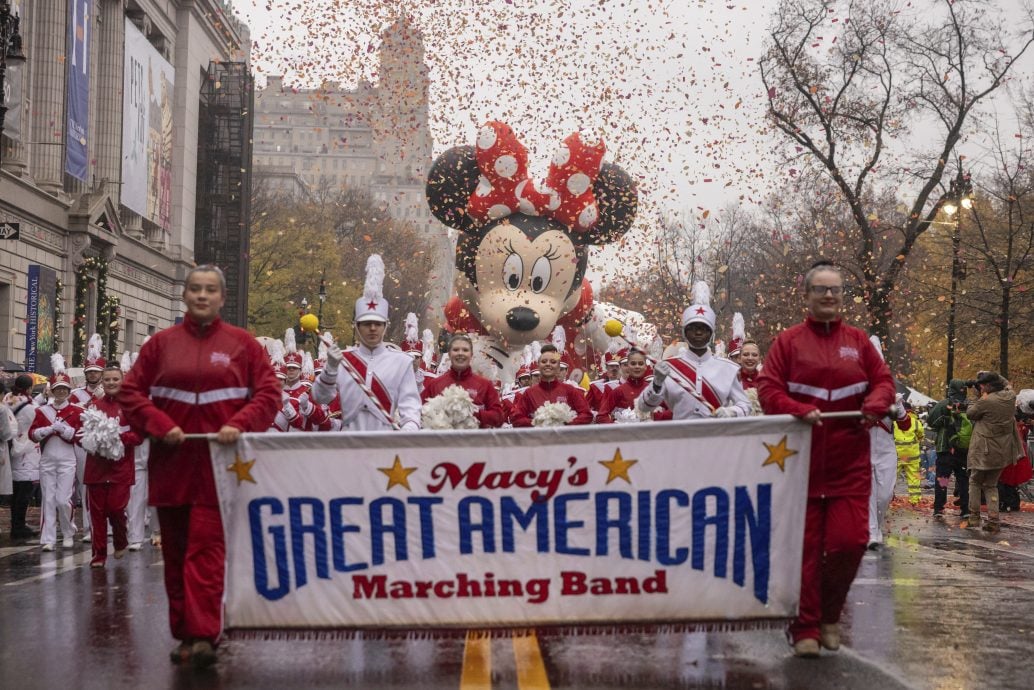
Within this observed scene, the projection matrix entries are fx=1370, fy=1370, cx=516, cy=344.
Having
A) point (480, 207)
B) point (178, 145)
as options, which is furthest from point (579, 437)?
point (178, 145)

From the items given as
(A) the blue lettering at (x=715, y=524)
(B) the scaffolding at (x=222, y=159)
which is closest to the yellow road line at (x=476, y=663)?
(A) the blue lettering at (x=715, y=524)

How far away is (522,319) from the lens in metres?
17.2

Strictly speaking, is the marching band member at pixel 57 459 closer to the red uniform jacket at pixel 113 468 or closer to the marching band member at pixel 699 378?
the red uniform jacket at pixel 113 468

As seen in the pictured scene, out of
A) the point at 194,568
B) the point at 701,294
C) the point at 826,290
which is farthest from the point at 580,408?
the point at 194,568

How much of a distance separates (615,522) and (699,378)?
3439 millimetres

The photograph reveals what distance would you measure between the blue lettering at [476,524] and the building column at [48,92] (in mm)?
32656

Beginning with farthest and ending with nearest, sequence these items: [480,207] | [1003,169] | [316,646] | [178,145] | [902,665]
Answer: [178,145] → [1003,169] → [480,207] → [316,646] → [902,665]

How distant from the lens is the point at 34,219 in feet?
115

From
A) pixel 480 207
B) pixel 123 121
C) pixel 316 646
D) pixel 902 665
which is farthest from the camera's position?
pixel 123 121

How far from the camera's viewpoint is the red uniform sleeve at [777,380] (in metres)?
7.36

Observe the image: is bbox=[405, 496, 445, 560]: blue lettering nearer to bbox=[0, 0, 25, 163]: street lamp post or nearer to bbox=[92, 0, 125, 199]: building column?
bbox=[0, 0, 25, 163]: street lamp post

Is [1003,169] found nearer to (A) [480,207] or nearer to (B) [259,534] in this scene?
(A) [480,207]

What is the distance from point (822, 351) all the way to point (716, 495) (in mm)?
1094

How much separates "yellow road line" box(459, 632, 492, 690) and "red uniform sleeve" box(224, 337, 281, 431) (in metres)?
1.56
